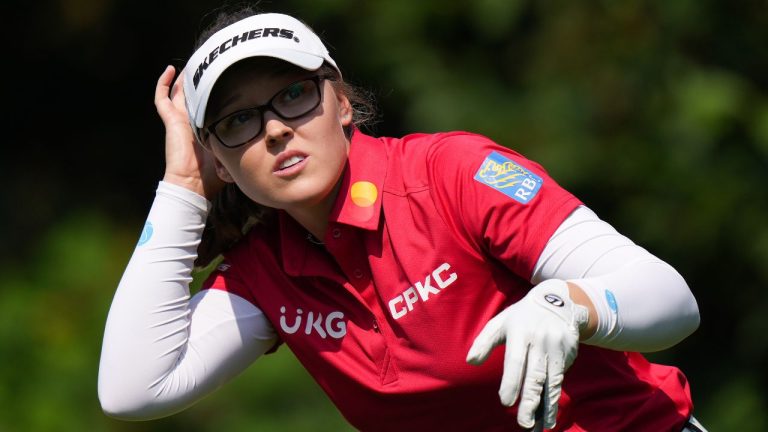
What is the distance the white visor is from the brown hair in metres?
0.15

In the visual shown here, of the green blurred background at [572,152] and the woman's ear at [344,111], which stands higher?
the woman's ear at [344,111]

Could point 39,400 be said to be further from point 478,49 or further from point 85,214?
point 478,49

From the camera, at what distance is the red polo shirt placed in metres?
2.36

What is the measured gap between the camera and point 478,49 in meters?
6.45

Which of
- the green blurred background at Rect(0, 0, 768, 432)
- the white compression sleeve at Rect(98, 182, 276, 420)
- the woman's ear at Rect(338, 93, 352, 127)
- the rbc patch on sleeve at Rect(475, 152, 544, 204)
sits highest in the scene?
the woman's ear at Rect(338, 93, 352, 127)

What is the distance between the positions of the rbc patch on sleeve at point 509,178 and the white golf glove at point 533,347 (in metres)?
0.30

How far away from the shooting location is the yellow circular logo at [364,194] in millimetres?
2484

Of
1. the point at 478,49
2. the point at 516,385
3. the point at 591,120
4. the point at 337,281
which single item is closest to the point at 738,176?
the point at 591,120

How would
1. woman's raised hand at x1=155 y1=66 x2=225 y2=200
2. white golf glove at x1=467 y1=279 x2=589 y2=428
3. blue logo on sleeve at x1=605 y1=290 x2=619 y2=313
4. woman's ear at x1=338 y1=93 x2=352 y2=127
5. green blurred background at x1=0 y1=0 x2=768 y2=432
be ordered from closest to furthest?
white golf glove at x1=467 y1=279 x2=589 y2=428
blue logo on sleeve at x1=605 y1=290 x2=619 y2=313
woman's ear at x1=338 y1=93 x2=352 y2=127
woman's raised hand at x1=155 y1=66 x2=225 y2=200
green blurred background at x1=0 y1=0 x2=768 y2=432

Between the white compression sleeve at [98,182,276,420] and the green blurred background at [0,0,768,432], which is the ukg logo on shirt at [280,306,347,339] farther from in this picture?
the green blurred background at [0,0,768,432]

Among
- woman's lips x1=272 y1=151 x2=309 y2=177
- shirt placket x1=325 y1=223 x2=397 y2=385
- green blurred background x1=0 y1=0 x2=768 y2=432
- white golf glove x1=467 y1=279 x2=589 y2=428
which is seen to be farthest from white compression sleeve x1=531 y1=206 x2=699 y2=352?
green blurred background x1=0 y1=0 x2=768 y2=432

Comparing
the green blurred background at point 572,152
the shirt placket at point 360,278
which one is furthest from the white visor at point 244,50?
the green blurred background at point 572,152

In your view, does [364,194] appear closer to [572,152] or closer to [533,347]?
[533,347]

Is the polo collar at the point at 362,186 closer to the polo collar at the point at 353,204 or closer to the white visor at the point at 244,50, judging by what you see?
the polo collar at the point at 353,204
